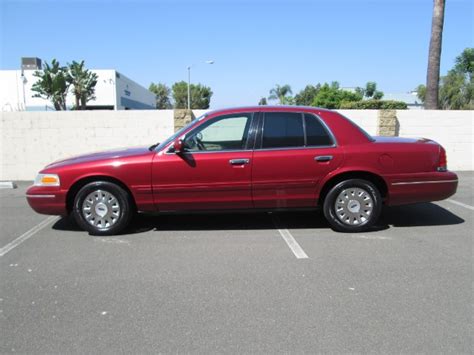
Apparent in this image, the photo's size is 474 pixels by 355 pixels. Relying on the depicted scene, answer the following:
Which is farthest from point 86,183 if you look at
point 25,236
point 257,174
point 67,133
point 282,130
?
point 67,133

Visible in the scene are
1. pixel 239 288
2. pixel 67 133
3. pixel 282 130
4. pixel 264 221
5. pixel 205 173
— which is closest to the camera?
pixel 239 288

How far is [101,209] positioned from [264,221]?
235cm

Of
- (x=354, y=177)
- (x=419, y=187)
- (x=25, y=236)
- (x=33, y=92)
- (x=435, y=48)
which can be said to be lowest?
(x=25, y=236)

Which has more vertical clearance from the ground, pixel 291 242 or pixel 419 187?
pixel 419 187

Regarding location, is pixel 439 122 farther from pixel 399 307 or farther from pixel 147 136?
pixel 399 307

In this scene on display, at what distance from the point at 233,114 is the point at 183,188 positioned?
1.21 m

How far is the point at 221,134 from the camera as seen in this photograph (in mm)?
5508

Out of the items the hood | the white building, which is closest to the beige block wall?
the hood

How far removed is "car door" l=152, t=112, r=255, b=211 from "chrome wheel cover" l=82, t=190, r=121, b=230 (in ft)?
1.93

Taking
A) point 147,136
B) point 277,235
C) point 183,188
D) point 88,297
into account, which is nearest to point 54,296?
point 88,297

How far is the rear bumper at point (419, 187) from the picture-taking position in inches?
211

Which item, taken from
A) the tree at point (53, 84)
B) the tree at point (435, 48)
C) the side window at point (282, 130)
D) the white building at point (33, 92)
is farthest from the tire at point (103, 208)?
the white building at point (33, 92)

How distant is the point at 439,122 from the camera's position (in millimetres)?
10555

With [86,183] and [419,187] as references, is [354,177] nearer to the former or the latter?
[419,187]
